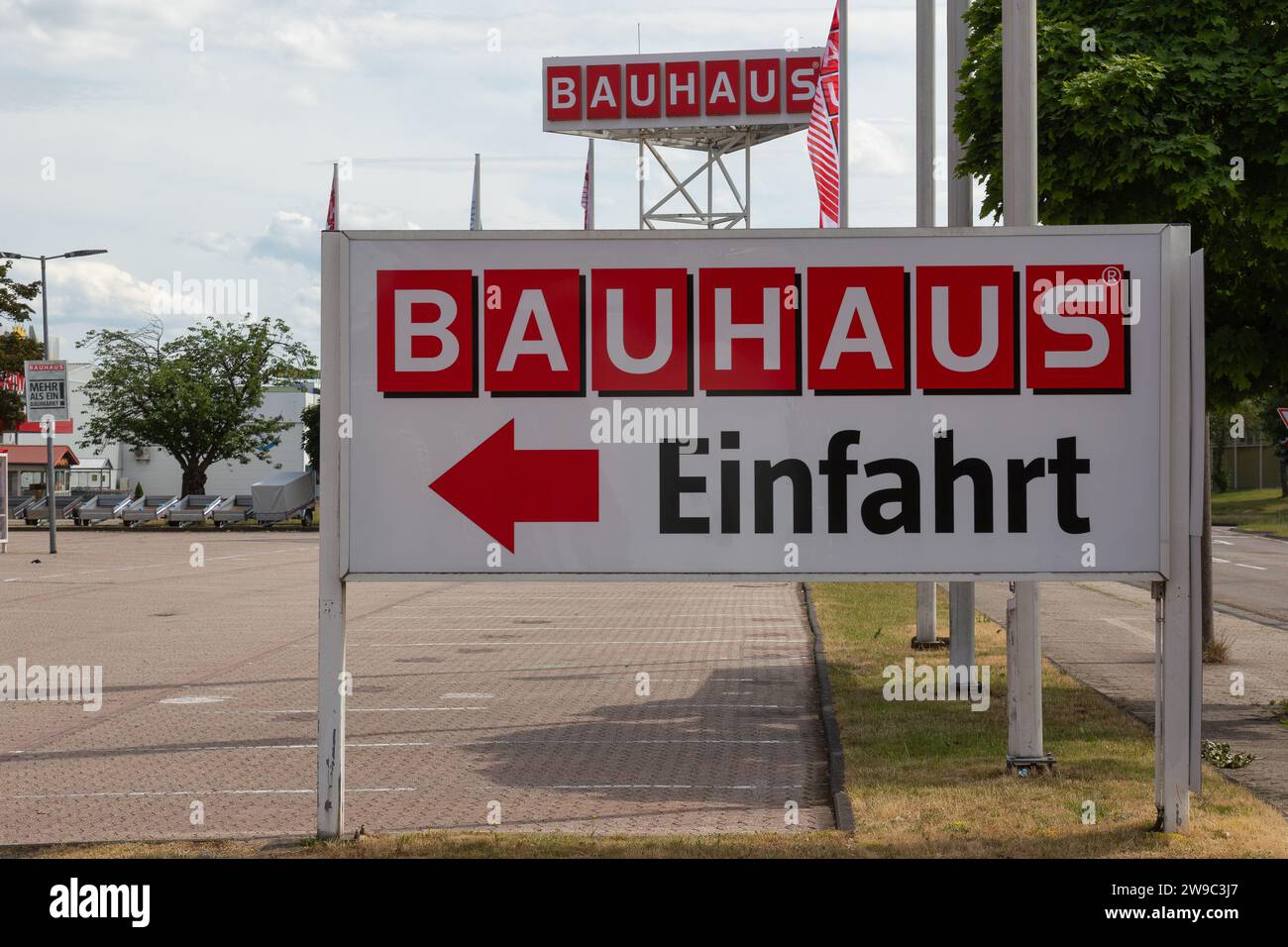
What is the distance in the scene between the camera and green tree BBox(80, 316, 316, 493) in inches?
2429

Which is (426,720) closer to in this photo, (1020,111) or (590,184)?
(1020,111)

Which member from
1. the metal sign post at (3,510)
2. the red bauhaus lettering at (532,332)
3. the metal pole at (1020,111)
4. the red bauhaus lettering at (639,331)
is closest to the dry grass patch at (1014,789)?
the red bauhaus lettering at (639,331)

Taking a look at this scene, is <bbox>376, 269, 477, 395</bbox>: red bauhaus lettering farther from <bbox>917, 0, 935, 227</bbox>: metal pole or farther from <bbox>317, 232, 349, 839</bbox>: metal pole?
<bbox>917, 0, 935, 227</bbox>: metal pole

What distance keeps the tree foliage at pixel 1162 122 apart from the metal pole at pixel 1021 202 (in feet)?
6.77

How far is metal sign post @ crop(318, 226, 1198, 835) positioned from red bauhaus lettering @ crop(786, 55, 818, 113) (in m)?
38.0

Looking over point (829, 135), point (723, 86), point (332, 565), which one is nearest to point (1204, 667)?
point (332, 565)

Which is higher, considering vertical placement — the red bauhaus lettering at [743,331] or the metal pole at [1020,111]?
the metal pole at [1020,111]

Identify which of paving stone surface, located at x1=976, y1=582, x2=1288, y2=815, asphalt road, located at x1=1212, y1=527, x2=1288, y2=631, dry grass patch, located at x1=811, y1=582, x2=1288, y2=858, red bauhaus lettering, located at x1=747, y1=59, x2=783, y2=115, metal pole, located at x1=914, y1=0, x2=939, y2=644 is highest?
red bauhaus lettering, located at x1=747, y1=59, x2=783, y2=115

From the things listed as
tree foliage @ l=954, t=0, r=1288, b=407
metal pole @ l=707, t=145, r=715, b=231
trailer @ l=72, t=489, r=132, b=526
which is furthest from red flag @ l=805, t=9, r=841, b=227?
trailer @ l=72, t=489, r=132, b=526

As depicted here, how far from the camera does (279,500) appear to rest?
54.8 meters

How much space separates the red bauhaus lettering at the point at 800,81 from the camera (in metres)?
44.2

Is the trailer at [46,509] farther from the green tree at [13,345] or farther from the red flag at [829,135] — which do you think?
the red flag at [829,135]

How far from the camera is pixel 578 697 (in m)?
13.1

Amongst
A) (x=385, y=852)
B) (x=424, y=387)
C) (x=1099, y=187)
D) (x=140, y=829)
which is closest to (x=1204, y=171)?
(x=1099, y=187)
